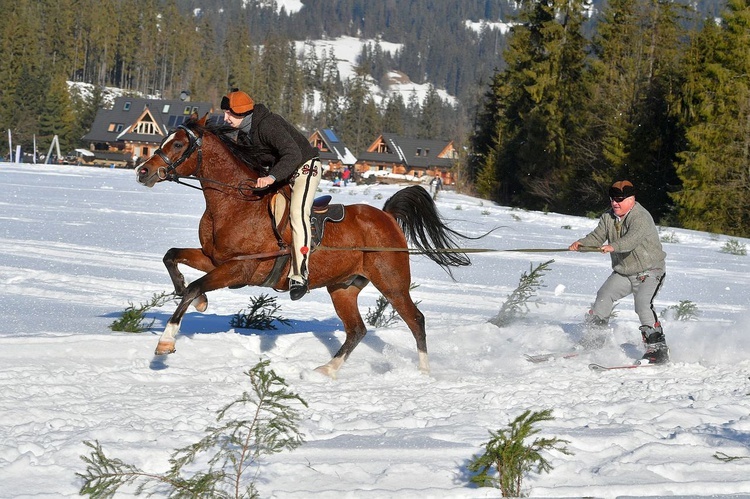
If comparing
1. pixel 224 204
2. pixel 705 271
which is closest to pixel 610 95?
pixel 705 271

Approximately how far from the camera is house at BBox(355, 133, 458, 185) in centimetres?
12725

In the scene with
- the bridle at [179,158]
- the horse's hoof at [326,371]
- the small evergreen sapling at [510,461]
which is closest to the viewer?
the small evergreen sapling at [510,461]

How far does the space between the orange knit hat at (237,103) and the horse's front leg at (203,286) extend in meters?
1.42

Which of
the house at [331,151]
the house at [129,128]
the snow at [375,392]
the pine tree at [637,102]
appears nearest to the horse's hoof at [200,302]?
the snow at [375,392]

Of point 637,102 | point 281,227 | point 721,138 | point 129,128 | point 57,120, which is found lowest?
point 129,128

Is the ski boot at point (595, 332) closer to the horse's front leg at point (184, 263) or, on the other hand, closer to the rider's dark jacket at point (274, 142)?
the rider's dark jacket at point (274, 142)

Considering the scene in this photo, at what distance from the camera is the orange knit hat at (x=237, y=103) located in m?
7.89

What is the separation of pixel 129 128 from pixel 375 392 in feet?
348

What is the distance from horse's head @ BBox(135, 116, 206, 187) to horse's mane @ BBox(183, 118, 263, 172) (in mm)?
113

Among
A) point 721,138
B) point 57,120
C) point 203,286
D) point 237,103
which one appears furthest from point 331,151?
point 203,286

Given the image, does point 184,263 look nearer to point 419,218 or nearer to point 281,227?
point 281,227

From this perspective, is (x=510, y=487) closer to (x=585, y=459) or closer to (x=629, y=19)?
(x=585, y=459)

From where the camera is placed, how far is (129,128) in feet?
353

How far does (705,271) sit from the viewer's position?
769 inches
